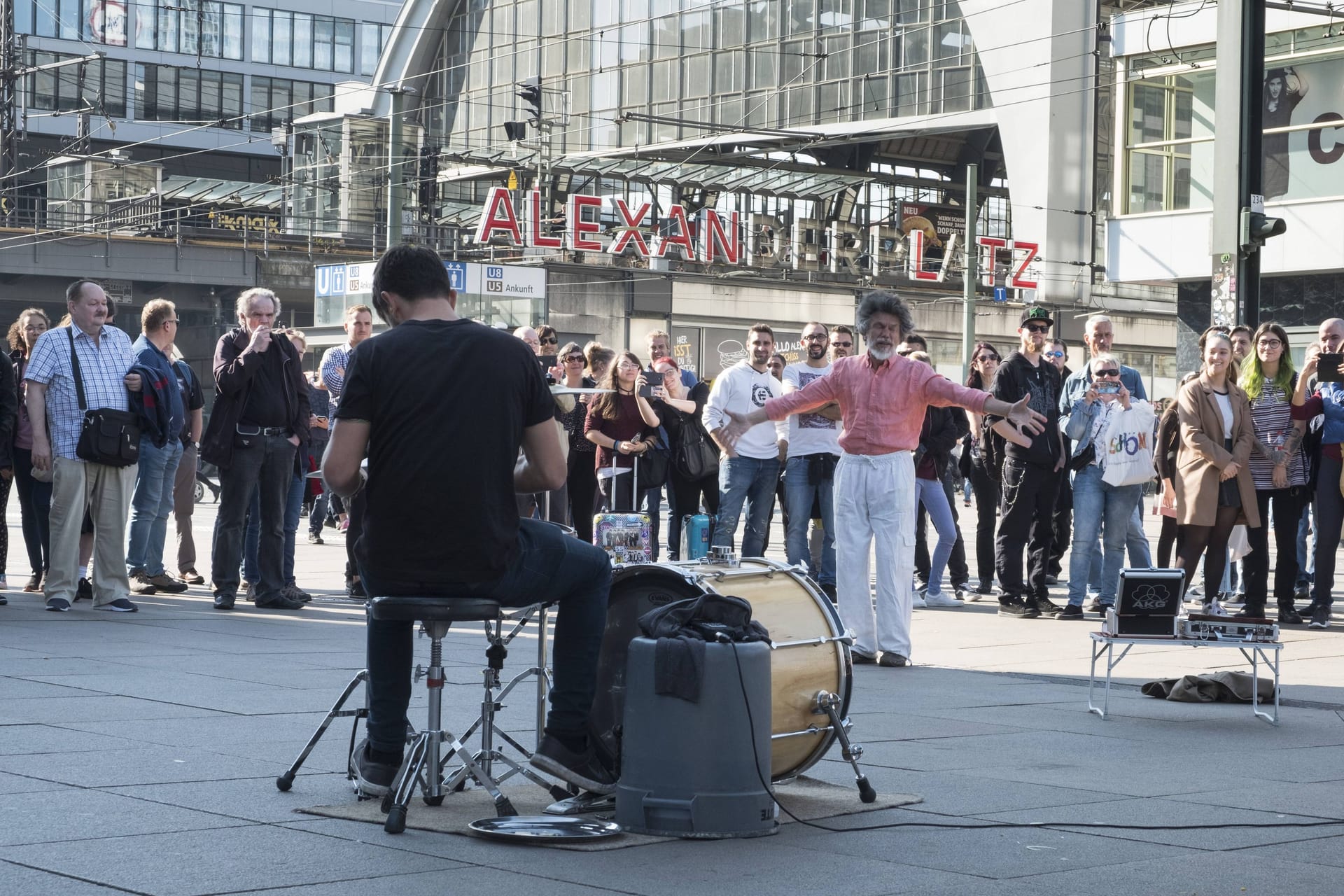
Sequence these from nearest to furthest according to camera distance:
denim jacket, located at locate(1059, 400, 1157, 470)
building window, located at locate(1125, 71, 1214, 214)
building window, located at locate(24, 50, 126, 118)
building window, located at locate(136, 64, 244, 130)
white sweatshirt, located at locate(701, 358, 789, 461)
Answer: denim jacket, located at locate(1059, 400, 1157, 470) → white sweatshirt, located at locate(701, 358, 789, 461) → building window, located at locate(1125, 71, 1214, 214) → building window, located at locate(24, 50, 126, 118) → building window, located at locate(136, 64, 244, 130)

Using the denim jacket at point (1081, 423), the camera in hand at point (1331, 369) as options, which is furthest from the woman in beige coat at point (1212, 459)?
the camera in hand at point (1331, 369)

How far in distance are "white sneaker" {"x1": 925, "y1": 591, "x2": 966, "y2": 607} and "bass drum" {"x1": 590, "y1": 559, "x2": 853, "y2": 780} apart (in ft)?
25.8

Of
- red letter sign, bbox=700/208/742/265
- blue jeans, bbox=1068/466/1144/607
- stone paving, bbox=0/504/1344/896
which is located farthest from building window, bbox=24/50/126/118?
stone paving, bbox=0/504/1344/896

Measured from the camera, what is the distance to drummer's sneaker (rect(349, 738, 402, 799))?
5906mm

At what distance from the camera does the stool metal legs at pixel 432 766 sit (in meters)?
Answer: 5.50

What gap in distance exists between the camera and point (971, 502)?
32.4 metres

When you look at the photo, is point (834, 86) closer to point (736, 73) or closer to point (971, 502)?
point (736, 73)

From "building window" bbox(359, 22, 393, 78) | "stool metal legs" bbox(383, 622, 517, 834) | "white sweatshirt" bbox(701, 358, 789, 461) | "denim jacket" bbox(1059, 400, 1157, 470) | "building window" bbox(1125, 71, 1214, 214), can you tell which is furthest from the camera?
"building window" bbox(359, 22, 393, 78)

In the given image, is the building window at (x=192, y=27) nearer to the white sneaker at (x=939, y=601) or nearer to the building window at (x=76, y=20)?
the building window at (x=76, y=20)

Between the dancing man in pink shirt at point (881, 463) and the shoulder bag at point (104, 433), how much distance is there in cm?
474

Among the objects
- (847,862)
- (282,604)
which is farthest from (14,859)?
(282,604)

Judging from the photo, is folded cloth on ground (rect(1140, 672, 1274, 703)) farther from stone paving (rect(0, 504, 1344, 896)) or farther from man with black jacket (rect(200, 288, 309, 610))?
man with black jacket (rect(200, 288, 309, 610))

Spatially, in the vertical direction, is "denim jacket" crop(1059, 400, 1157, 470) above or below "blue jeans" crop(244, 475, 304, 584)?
above

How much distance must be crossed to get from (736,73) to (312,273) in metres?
14.9
